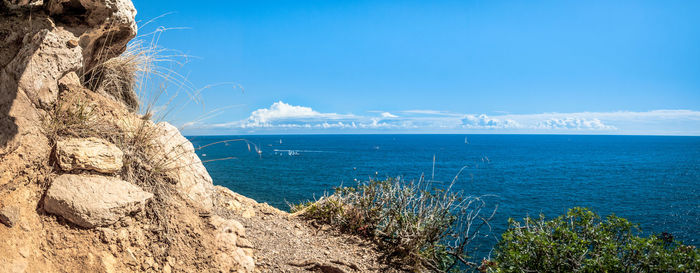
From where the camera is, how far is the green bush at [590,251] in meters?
4.32

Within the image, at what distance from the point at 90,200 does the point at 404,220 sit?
13.2ft

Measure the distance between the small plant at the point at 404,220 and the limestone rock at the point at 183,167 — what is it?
6.05 ft

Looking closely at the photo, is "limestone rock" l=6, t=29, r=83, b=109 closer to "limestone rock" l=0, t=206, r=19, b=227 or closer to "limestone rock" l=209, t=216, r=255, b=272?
"limestone rock" l=0, t=206, r=19, b=227

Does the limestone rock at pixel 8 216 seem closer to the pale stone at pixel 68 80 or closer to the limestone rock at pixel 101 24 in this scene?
the pale stone at pixel 68 80

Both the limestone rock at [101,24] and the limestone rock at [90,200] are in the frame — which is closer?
the limestone rock at [90,200]

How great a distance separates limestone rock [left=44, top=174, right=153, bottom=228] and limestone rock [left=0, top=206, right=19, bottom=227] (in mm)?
238

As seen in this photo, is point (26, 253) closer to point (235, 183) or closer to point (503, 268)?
point (503, 268)

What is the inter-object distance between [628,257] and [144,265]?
5.10m

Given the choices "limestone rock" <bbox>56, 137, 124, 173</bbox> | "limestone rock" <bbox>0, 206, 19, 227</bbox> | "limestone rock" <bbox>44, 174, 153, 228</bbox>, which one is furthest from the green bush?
"limestone rock" <bbox>0, 206, 19, 227</bbox>

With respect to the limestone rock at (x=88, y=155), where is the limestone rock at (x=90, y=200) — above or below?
below

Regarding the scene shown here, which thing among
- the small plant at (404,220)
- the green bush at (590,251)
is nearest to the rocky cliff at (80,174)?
the small plant at (404,220)

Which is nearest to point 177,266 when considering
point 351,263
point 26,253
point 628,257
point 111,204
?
point 111,204

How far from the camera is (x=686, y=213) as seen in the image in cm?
3011

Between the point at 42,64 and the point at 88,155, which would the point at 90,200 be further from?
the point at 42,64
